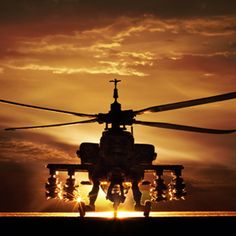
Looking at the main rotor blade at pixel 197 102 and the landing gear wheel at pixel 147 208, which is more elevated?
the main rotor blade at pixel 197 102

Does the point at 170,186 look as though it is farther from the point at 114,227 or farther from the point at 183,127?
the point at 114,227

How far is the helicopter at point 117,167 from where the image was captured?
1312 inches

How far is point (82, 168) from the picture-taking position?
126ft

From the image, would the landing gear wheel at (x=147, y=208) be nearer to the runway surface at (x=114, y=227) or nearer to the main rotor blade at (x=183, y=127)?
the main rotor blade at (x=183, y=127)

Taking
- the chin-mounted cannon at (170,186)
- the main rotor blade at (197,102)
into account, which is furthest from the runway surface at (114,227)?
the chin-mounted cannon at (170,186)

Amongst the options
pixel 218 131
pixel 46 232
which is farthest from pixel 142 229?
pixel 218 131

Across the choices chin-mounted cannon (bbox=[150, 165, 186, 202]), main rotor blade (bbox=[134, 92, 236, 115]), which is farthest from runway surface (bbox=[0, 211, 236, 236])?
chin-mounted cannon (bbox=[150, 165, 186, 202])

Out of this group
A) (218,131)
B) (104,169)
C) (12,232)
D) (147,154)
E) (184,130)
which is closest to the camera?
(12,232)

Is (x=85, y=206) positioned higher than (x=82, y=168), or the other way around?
(x=82, y=168)

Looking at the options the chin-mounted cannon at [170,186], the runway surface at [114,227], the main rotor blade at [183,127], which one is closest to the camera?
the runway surface at [114,227]

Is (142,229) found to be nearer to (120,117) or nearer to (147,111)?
(147,111)

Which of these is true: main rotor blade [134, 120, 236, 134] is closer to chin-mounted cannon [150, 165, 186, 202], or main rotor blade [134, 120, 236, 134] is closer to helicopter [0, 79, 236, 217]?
helicopter [0, 79, 236, 217]

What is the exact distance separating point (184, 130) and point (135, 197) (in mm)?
7244

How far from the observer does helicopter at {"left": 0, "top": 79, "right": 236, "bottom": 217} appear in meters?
33.3
